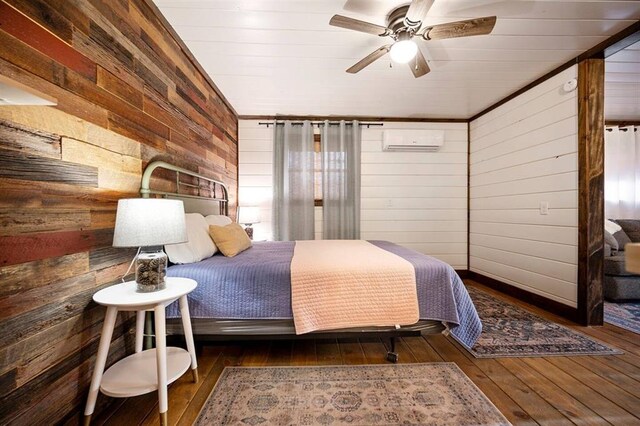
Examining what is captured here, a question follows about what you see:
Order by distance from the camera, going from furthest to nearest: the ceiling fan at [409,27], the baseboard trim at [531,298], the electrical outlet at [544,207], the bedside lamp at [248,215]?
the bedside lamp at [248,215] < the electrical outlet at [544,207] < the baseboard trim at [531,298] < the ceiling fan at [409,27]

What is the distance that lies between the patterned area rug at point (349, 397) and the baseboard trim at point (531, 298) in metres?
1.66

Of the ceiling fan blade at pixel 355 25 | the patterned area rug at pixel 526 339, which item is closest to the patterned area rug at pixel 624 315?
the patterned area rug at pixel 526 339

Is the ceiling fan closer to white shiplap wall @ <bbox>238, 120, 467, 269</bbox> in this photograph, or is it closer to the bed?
the bed

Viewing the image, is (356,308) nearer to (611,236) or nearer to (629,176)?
(611,236)

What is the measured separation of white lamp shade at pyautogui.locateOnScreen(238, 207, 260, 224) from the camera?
3.40 m

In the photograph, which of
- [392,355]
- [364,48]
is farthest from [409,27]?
[392,355]

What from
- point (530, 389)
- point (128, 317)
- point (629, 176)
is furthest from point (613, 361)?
point (629, 176)

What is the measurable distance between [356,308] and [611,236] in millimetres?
3521

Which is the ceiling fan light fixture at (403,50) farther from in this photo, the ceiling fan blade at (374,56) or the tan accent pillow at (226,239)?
the tan accent pillow at (226,239)

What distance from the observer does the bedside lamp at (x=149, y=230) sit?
1.16 m

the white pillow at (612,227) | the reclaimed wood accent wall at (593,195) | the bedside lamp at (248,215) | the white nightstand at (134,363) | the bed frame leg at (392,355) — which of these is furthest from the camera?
the bedside lamp at (248,215)

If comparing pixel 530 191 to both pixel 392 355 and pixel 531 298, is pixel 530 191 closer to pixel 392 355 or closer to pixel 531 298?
pixel 531 298

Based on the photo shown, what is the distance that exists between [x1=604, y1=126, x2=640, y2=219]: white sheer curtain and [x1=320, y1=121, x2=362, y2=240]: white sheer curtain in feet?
12.6

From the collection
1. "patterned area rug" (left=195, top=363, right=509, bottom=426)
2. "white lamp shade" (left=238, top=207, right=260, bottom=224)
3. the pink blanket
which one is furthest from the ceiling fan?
"white lamp shade" (left=238, top=207, right=260, bottom=224)
